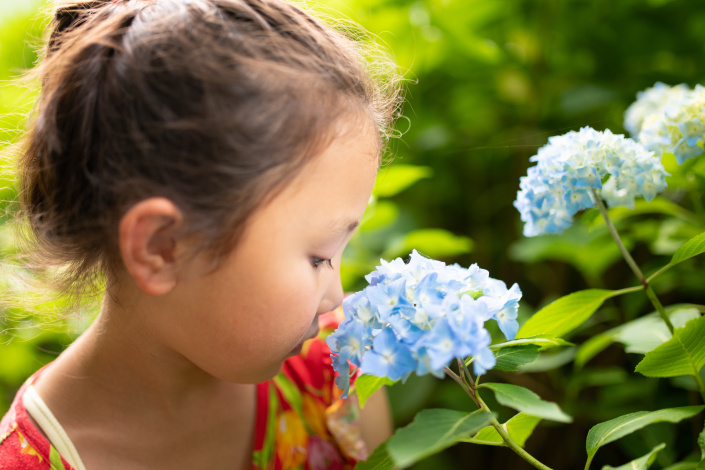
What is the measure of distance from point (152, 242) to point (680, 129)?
885mm

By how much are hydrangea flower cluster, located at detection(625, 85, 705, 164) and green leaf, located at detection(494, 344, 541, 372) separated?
49cm

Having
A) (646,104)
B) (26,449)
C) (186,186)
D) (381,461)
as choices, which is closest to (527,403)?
(381,461)

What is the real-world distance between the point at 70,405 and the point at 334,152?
2.24ft

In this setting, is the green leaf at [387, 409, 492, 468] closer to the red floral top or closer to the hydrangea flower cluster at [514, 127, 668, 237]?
the hydrangea flower cluster at [514, 127, 668, 237]

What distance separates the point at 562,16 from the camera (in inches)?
74.4

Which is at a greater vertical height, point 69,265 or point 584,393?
point 69,265

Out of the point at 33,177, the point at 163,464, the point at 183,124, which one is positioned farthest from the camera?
the point at 163,464

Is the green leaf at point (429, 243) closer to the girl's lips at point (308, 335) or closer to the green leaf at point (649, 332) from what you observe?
the green leaf at point (649, 332)

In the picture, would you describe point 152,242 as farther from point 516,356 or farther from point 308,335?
point 516,356

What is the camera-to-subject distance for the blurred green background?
1590 mm

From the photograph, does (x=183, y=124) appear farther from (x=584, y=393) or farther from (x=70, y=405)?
(x=584, y=393)

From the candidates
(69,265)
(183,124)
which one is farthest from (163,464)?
(183,124)

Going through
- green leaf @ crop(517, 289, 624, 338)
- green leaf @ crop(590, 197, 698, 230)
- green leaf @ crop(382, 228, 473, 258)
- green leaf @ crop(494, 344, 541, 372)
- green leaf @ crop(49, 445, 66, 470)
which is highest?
green leaf @ crop(494, 344, 541, 372)

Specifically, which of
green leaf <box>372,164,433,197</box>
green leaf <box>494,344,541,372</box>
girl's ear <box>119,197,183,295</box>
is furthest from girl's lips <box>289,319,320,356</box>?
green leaf <box>372,164,433,197</box>
